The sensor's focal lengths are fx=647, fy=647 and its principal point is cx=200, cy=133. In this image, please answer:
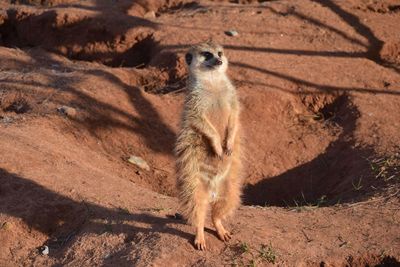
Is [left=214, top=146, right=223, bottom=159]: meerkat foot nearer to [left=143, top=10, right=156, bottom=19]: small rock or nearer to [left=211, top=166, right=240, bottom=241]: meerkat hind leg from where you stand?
[left=211, top=166, right=240, bottom=241]: meerkat hind leg

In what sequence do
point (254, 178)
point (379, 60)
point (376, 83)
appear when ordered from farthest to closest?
1. point (379, 60)
2. point (376, 83)
3. point (254, 178)

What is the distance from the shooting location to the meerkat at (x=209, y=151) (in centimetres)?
366

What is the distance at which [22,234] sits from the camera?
13.1ft

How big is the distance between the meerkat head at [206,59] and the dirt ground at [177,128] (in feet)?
3.11

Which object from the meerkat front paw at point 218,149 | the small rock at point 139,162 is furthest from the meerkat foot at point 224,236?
the small rock at point 139,162

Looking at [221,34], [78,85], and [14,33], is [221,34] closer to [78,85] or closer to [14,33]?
[78,85]

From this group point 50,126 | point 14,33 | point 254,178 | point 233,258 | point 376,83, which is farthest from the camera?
point 14,33

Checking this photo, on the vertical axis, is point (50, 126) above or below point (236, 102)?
below

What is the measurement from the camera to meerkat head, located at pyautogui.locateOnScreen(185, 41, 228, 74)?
401 centimetres

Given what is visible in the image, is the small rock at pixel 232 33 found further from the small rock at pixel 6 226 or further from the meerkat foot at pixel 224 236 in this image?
the small rock at pixel 6 226

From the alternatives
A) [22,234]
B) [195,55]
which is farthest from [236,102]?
[22,234]

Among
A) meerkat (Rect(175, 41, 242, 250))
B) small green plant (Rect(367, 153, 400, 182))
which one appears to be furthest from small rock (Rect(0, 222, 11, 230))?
small green plant (Rect(367, 153, 400, 182))

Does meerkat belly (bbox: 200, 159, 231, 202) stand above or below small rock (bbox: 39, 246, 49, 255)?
above

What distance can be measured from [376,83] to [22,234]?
150 inches
